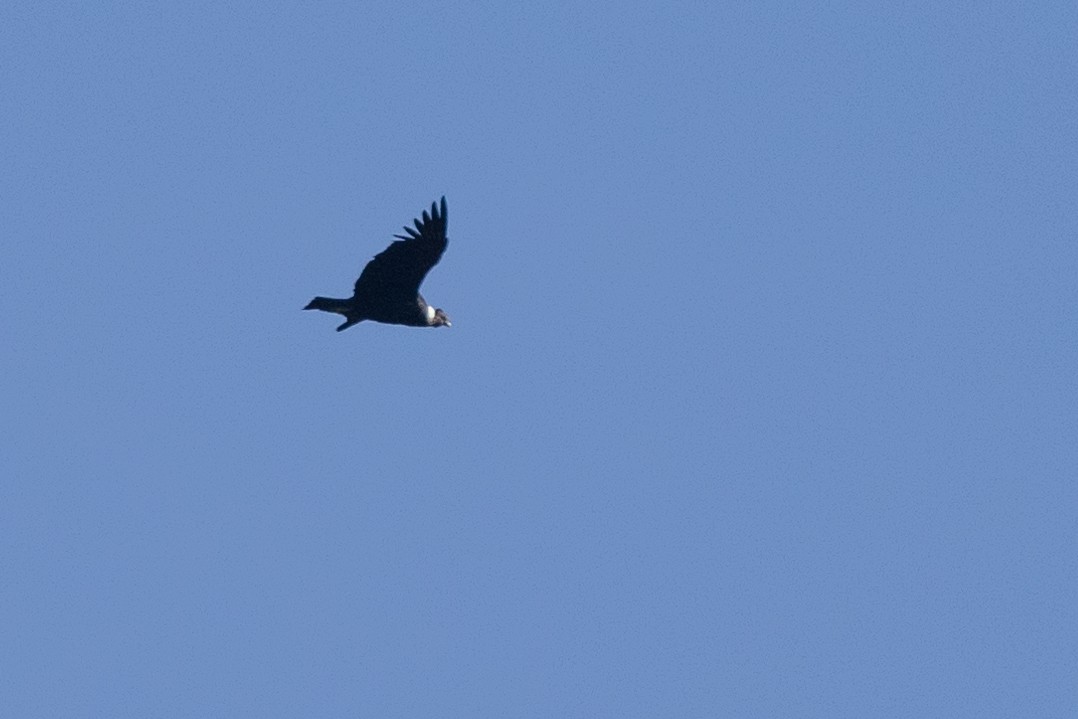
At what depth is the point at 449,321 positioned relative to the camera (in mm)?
49156

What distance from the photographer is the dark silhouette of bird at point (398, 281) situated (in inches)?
1745

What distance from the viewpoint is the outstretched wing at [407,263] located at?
4425cm

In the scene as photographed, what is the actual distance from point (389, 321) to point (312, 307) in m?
1.49

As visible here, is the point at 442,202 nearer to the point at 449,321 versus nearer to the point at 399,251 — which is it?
the point at 399,251

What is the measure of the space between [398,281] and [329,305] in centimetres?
106

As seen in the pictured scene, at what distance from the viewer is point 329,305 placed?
4531 centimetres

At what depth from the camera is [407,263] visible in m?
44.8

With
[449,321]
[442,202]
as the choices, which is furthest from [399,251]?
[449,321]

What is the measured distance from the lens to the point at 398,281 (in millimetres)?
45219

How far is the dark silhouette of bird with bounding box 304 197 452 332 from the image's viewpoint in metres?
44.3

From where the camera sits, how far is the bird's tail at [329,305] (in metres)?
45.2

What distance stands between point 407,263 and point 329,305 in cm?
140

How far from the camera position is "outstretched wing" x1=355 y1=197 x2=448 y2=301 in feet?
145

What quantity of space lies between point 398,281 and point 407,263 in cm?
52
